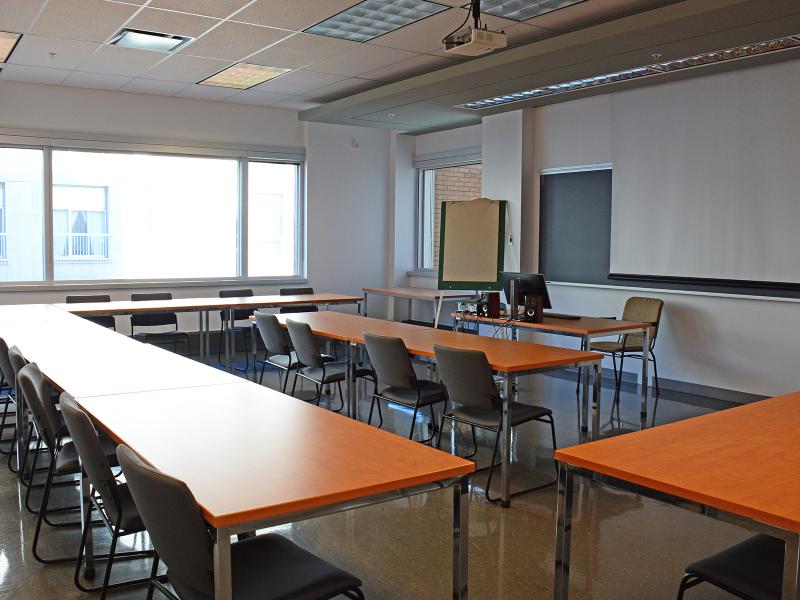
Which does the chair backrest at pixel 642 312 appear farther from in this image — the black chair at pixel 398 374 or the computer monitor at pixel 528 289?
the black chair at pixel 398 374

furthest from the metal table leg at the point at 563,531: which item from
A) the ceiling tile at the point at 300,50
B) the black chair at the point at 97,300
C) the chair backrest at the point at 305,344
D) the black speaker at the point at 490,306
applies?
the black chair at the point at 97,300

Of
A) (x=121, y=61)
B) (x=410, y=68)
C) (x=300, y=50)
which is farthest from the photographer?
(x=410, y=68)

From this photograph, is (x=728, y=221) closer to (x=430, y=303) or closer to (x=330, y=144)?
(x=430, y=303)

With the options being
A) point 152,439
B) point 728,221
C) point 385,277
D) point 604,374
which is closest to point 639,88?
point 728,221

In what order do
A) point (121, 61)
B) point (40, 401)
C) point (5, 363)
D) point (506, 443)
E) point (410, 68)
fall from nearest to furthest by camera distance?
point (40, 401) → point (506, 443) → point (5, 363) → point (121, 61) → point (410, 68)

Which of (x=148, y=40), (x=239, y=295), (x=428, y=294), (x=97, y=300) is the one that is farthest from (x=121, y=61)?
(x=428, y=294)

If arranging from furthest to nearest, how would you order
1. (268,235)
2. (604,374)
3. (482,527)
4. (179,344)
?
(268,235) < (179,344) < (604,374) < (482,527)

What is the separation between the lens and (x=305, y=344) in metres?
5.46

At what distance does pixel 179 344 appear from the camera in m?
8.85

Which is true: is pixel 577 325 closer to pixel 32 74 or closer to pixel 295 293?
pixel 295 293

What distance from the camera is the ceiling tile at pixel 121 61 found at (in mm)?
6762

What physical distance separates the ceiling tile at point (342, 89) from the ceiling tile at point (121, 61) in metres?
1.97

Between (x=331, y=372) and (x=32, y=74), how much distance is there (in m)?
4.93

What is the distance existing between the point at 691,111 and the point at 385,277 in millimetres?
5220
